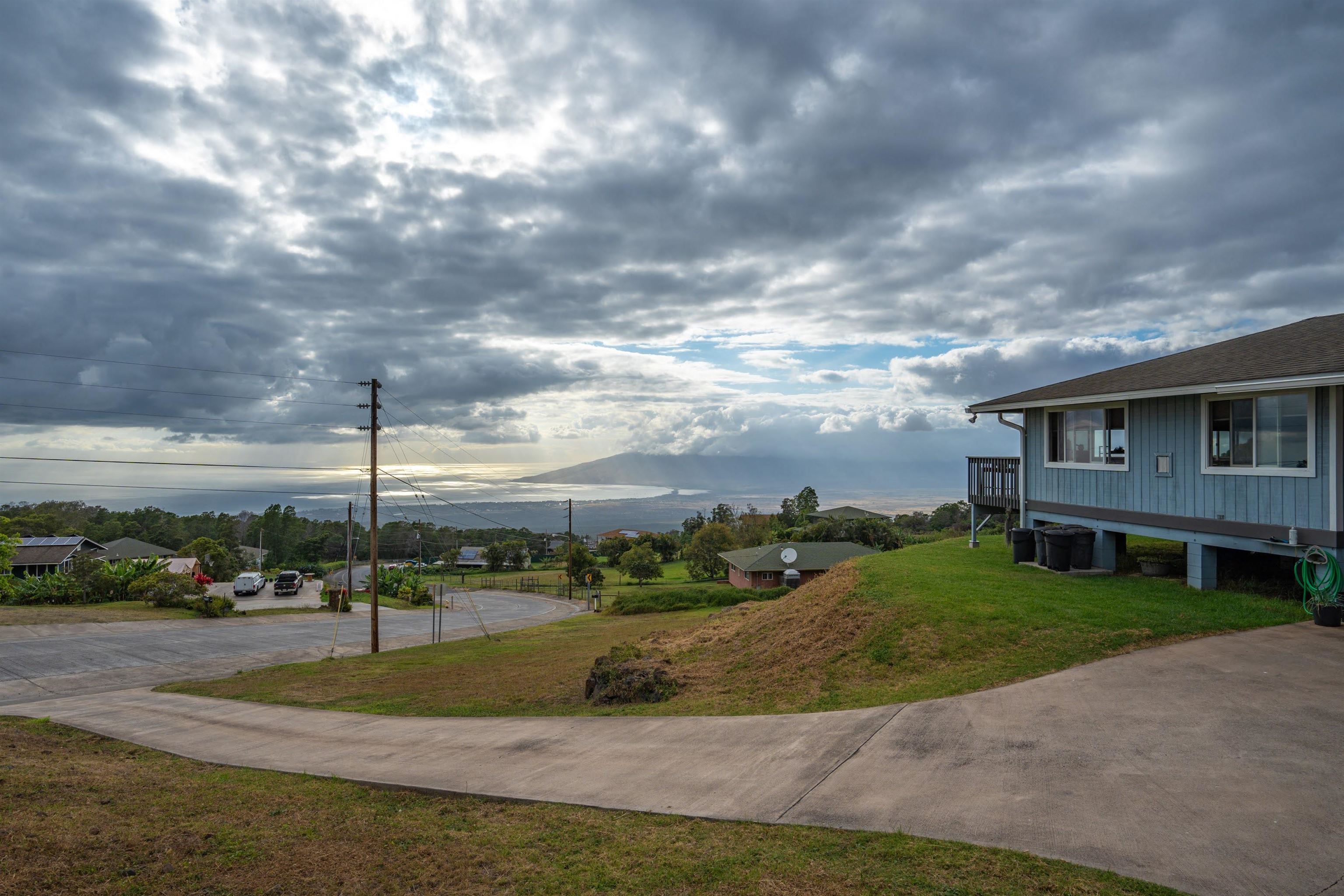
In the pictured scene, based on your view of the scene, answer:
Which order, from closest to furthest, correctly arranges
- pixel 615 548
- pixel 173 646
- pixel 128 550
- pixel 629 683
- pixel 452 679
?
1. pixel 629 683
2. pixel 452 679
3. pixel 173 646
4. pixel 128 550
5. pixel 615 548

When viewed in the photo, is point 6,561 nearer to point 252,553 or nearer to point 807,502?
point 807,502

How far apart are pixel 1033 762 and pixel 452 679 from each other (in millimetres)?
13632

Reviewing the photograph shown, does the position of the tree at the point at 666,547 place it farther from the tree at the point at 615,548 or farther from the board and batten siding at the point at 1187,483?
the board and batten siding at the point at 1187,483

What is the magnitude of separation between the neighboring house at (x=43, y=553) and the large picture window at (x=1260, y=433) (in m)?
70.2

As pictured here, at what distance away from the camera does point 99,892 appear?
5.01m

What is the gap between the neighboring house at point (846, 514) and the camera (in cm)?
6250

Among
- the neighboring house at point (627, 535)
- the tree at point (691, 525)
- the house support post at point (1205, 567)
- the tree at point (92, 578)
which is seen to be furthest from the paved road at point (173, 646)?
the tree at point (691, 525)

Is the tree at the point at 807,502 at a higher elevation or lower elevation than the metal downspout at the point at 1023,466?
lower

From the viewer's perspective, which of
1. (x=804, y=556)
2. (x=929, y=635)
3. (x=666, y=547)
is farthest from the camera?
(x=666, y=547)

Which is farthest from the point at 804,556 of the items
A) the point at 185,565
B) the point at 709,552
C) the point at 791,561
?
the point at 185,565

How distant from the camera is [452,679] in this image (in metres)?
16.8

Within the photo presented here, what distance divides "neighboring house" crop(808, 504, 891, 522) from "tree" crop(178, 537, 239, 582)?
55581 mm

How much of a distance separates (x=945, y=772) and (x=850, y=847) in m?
1.72

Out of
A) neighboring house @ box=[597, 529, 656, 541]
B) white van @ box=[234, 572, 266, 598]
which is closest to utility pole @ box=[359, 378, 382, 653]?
white van @ box=[234, 572, 266, 598]
